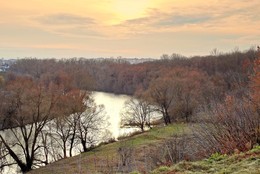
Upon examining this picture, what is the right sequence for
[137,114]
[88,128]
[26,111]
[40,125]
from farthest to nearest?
1. [137,114]
2. [88,128]
3. [40,125]
4. [26,111]

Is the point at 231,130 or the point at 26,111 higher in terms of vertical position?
the point at 231,130

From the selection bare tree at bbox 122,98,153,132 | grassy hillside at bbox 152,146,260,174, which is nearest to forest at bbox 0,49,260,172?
bare tree at bbox 122,98,153,132

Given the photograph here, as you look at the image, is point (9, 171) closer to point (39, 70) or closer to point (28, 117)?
point (28, 117)

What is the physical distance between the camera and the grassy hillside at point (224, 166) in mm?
6645

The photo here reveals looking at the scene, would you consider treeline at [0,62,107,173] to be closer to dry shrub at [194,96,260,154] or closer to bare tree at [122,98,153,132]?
bare tree at [122,98,153,132]

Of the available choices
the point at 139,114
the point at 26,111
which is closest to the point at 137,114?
the point at 139,114

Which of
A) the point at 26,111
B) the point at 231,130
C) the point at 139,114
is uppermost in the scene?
the point at 231,130

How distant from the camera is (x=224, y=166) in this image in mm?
7211

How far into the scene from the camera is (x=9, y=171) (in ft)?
85.9

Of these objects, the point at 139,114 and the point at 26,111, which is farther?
the point at 139,114

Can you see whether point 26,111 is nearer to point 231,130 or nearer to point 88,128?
point 88,128

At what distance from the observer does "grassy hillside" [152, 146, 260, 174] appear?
21.8ft

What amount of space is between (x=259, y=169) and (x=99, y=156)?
21.1 metres

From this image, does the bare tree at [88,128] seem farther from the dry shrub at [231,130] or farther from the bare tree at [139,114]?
the dry shrub at [231,130]
